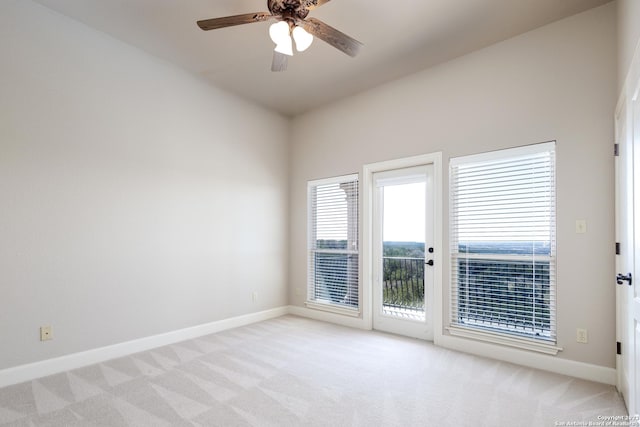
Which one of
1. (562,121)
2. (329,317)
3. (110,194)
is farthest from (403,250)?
(110,194)

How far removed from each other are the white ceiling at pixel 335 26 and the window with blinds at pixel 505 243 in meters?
1.15

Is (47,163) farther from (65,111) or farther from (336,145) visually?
(336,145)

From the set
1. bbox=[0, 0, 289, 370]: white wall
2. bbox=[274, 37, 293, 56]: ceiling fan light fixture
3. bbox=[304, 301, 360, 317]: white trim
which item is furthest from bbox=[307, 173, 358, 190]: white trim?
bbox=[274, 37, 293, 56]: ceiling fan light fixture

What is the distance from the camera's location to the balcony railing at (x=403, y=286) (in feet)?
13.1

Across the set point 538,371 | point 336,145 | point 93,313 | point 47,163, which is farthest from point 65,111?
point 538,371

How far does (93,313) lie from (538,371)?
4.07 m

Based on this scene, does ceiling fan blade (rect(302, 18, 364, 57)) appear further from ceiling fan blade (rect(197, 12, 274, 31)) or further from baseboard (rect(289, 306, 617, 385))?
baseboard (rect(289, 306, 617, 385))

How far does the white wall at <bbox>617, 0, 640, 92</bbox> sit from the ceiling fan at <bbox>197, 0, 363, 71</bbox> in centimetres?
175

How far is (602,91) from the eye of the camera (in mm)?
2826

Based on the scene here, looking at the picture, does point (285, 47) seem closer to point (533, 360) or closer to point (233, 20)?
point (233, 20)

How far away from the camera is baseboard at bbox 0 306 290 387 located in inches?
108

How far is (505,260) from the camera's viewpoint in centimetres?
328

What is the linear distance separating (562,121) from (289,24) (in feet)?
8.18

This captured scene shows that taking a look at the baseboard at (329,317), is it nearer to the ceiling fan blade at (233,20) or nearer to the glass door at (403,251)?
the glass door at (403,251)
